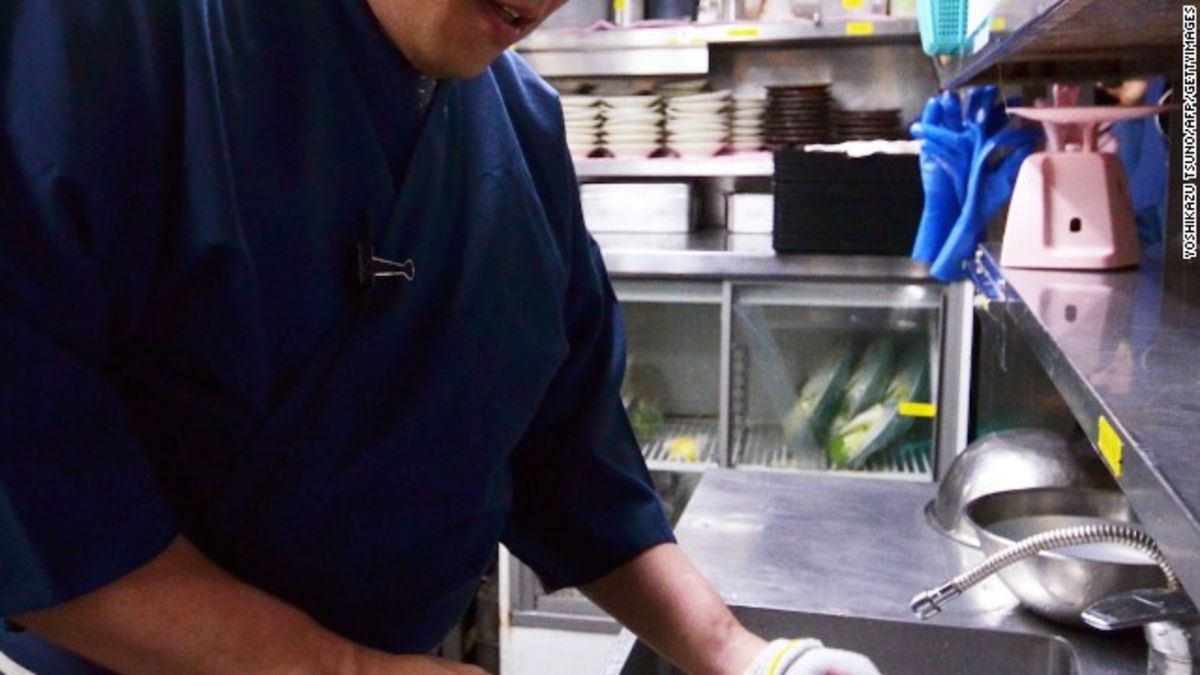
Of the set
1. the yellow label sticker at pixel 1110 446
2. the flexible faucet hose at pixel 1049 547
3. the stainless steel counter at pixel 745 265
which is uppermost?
the yellow label sticker at pixel 1110 446

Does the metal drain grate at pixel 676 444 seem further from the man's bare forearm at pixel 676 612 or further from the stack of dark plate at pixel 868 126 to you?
the man's bare forearm at pixel 676 612

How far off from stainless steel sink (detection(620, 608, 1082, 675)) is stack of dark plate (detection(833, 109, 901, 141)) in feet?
6.53

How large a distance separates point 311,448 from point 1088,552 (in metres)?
1.01

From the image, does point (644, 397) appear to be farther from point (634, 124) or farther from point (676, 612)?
point (676, 612)

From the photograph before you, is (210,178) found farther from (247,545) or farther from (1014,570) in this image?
(1014,570)

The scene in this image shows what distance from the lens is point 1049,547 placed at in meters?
1.26

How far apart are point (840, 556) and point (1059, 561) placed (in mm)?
425

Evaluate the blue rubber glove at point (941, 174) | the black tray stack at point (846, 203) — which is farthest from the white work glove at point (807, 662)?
the black tray stack at point (846, 203)

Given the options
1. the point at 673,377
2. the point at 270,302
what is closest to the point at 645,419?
the point at 673,377

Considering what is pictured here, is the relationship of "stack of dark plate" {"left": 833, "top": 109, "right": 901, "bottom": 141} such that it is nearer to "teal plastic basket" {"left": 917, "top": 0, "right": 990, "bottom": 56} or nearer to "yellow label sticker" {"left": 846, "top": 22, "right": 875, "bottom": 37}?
"yellow label sticker" {"left": 846, "top": 22, "right": 875, "bottom": 37}

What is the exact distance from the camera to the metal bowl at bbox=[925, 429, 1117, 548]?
164 cm

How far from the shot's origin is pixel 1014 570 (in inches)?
55.6

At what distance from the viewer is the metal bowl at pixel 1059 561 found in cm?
129

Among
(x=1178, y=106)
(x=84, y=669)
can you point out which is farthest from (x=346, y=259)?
(x=1178, y=106)
